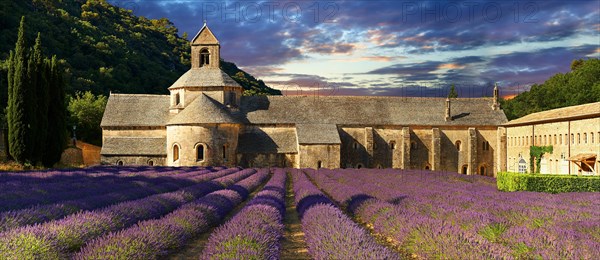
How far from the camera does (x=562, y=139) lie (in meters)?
36.0

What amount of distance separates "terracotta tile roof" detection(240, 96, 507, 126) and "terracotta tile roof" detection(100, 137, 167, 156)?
→ 754 centimetres

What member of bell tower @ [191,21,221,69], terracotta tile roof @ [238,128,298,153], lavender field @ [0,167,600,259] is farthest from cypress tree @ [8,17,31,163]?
bell tower @ [191,21,221,69]

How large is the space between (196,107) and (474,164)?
24.8m

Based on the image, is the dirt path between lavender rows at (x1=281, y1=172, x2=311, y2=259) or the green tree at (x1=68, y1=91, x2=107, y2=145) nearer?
the dirt path between lavender rows at (x1=281, y1=172, x2=311, y2=259)

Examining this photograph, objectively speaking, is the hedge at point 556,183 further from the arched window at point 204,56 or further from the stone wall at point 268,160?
the arched window at point 204,56

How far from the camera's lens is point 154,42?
4205 inches

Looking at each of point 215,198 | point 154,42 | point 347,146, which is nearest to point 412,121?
point 347,146

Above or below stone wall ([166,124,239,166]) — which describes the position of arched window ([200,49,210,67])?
above

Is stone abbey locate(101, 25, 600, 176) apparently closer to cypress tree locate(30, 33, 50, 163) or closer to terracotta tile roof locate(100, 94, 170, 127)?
terracotta tile roof locate(100, 94, 170, 127)

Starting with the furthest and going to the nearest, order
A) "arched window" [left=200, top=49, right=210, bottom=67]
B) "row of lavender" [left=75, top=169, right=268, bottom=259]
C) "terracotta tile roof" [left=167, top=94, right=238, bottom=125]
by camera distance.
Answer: "arched window" [left=200, top=49, right=210, bottom=67], "terracotta tile roof" [left=167, top=94, right=238, bottom=125], "row of lavender" [left=75, top=169, right=268, bottom=259]

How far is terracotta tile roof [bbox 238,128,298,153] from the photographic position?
4222 cm

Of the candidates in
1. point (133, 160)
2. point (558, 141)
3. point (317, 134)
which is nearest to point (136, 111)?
point (133, 160)

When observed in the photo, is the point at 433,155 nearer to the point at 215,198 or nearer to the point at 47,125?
the point at 47,125

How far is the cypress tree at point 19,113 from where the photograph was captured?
28719 millimetres
